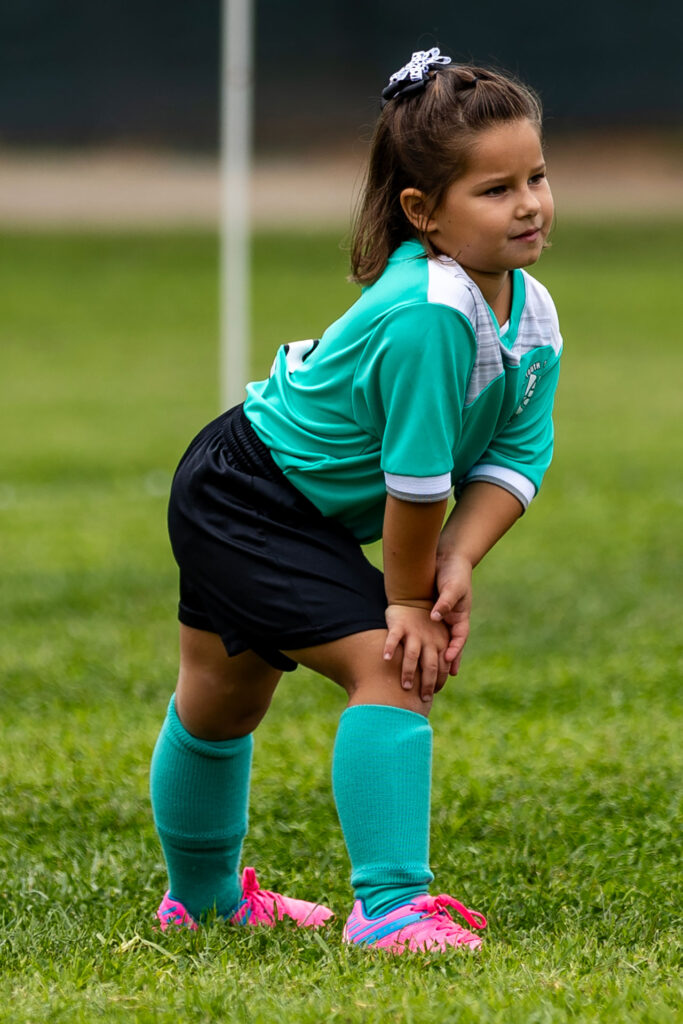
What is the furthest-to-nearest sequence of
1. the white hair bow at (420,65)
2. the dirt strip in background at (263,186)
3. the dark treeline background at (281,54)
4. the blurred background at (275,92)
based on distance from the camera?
the dirt strip in background at (263,186)
the blurred background at (275,92)
the dark treeline background at (281,54)
the white hair bow at (420,65)

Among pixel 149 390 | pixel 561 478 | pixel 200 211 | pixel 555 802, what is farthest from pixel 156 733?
pixel 200 211

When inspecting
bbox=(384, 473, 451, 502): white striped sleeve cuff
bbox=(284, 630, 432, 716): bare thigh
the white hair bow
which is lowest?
bbox=(284, 630, 432, 716): bare thigh

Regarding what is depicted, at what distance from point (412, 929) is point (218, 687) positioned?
56 centimetres

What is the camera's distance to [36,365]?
1562cm

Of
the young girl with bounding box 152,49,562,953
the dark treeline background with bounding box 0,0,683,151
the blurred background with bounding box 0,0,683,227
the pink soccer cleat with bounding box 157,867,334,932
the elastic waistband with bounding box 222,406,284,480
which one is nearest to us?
the young girl with bounding box 152,49,562,953

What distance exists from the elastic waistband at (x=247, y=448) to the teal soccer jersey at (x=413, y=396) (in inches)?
0.8

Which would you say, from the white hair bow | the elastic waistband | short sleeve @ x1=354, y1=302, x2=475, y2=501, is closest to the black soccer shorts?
the elastic waistband

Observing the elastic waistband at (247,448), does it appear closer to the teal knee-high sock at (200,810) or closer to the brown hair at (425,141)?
the brown hair at (425,141)

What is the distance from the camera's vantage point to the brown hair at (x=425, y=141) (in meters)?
2.47

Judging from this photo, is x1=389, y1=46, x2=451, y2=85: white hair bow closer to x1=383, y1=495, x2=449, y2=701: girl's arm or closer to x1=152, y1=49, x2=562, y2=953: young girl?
x1=152, y1=49, x2=562, y2=953: young girl

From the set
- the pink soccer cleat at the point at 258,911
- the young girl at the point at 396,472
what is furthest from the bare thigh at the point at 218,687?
the pink soccer cleat at the point at 258,911

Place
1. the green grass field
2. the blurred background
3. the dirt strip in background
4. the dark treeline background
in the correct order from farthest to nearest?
the dirt strip in background, the blurred background, the dark treeline background, the green grass field

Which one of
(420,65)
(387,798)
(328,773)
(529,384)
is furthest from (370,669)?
(328,773)

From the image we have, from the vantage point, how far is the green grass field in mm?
2332
